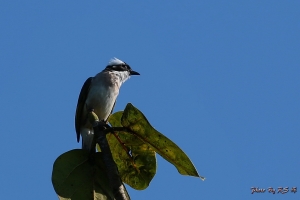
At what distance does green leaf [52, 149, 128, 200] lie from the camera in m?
2.87

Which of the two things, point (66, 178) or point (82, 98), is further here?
point (82, 98)

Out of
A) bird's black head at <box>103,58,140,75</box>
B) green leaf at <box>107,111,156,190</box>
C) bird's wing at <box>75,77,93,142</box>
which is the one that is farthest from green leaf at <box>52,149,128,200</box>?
bird's black head at <box>103,58,140,75</box>

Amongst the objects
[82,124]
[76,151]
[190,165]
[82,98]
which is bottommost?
[190,165]

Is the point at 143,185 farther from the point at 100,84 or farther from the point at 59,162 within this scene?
the point at 100,84

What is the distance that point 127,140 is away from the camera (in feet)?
10.5

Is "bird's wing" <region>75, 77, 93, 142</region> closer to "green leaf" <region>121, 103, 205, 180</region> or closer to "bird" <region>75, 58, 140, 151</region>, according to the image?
"bird" <region>75, 58, 140, 151</region>

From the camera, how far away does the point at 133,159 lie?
10.9ft

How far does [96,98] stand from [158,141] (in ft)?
11.2

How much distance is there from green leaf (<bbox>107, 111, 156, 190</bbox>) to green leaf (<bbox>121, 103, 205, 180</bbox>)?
0.76 ft

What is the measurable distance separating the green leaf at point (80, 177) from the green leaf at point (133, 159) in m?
0.22

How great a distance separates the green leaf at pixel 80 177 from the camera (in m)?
2.87

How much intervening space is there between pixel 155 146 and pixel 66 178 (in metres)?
0.61

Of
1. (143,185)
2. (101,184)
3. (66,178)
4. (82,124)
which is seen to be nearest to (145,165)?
(143,185)

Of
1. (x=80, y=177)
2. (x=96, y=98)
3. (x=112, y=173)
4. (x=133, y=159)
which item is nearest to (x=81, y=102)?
(x=96, y=98)
